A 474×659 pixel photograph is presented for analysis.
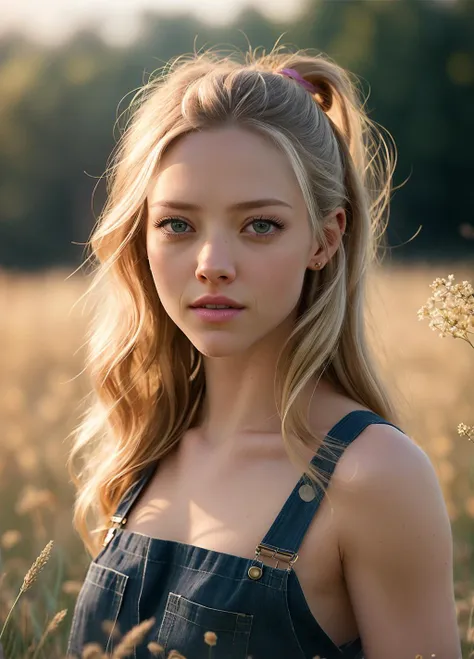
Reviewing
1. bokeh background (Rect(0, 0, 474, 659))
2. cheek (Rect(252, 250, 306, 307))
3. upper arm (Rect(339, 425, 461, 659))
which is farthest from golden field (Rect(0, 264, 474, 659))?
bokeh background (Rect(0, 0, 474, 659))

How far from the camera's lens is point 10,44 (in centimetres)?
3638

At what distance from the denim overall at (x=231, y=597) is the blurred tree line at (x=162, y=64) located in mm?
26018

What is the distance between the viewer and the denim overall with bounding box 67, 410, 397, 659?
232cm

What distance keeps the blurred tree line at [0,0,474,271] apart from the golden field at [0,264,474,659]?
742 inches

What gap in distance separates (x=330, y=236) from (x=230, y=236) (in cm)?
37

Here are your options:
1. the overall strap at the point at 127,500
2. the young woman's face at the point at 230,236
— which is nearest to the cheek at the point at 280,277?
the young woman's face at the point at 230,236

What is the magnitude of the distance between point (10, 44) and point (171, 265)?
36.0 m

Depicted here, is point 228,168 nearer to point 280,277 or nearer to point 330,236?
point 280,277

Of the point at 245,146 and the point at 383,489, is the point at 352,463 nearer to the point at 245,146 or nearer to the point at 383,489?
the point at 383,489

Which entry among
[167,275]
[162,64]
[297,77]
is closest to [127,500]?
[167,275]

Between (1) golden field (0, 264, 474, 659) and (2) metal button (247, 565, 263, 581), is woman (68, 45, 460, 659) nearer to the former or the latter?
(2) metal button (247, 565, 263, 581)

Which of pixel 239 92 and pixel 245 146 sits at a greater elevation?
pixel 239 92

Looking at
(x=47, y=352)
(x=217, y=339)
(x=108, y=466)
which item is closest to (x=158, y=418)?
(x=108, y=466)

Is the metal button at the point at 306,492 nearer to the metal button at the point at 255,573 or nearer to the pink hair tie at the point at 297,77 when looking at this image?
the metal button at the point at 255,573
